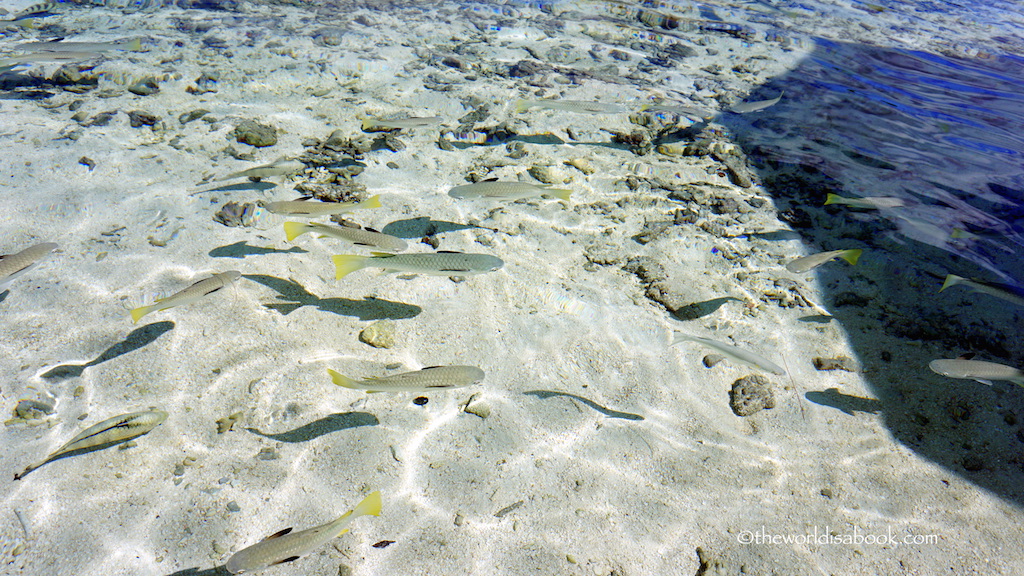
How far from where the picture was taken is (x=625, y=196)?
5.36 metres

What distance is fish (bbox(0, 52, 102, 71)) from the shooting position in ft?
19.1

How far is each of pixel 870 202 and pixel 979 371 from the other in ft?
8.22

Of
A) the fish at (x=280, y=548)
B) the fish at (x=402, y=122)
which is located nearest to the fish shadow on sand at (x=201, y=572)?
the fish at (x=280, y=548)

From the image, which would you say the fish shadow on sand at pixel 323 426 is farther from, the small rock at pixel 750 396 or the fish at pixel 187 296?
the small rock at pixel 750 396

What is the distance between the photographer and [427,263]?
10.8 feet

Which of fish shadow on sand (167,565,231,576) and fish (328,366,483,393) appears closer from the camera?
fish shadow on sand (167,565,231,576)

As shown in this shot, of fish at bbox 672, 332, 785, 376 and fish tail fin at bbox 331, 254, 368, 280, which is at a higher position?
fish tail fin at bbox 331, 254, 368, 280

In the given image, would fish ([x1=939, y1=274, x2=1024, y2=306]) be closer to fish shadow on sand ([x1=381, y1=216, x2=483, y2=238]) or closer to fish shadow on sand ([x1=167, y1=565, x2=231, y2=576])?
fish shadow on sand ([x1=381, y1=216, x2=483, y2=238])

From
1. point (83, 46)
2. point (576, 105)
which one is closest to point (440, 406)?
point (576, 105)

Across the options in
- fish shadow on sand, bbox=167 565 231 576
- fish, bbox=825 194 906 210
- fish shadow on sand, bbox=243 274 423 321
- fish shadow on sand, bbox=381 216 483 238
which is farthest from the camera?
fish, bbox=825 194 906 210

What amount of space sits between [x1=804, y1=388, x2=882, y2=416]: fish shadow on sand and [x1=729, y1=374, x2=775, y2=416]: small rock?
0.28 meters

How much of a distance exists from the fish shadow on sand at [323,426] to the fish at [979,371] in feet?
11.4

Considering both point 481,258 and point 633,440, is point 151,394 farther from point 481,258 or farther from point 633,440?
point 633,440

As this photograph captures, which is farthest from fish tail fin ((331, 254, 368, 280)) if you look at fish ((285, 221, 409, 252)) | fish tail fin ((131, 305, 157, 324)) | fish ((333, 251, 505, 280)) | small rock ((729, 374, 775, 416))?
small rock ((729, 374, 775, 416))
